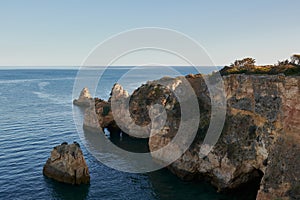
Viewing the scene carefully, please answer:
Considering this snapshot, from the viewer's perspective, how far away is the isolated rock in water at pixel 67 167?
38938 millimetres

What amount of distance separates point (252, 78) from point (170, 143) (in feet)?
54.0

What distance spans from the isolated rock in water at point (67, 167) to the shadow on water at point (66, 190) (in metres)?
0.78

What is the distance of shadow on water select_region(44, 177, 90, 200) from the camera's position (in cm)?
3516

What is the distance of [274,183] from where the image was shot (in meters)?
28.1

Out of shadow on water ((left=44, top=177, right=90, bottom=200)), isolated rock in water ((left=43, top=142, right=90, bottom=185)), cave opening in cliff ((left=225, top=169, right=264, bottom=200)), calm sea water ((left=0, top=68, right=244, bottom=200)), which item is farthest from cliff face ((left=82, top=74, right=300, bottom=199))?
shadow on water ((left=44, top=177, right=90, bottom=200))

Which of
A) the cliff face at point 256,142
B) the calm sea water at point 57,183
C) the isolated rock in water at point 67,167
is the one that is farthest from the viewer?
the isolated rock in water at point 67,167

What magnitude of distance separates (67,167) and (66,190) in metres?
3.53

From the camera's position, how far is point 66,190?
36.9 m

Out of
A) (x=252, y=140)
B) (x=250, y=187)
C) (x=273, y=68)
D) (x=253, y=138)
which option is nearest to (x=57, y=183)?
(x=250, y=187)

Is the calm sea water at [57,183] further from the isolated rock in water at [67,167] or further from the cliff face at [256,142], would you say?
the cliff face at [256,142]

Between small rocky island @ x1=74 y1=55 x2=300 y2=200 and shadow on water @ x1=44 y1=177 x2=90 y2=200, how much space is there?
1390 centimetres

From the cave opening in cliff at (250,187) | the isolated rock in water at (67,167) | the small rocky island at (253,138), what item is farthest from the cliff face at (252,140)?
the isolated rock in water at (67,167)

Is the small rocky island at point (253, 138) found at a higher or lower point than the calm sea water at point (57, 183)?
higher

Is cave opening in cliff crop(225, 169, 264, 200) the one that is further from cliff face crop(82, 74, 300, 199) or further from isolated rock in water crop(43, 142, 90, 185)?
isolated rock in water crop(43, 142, 90, 185)
